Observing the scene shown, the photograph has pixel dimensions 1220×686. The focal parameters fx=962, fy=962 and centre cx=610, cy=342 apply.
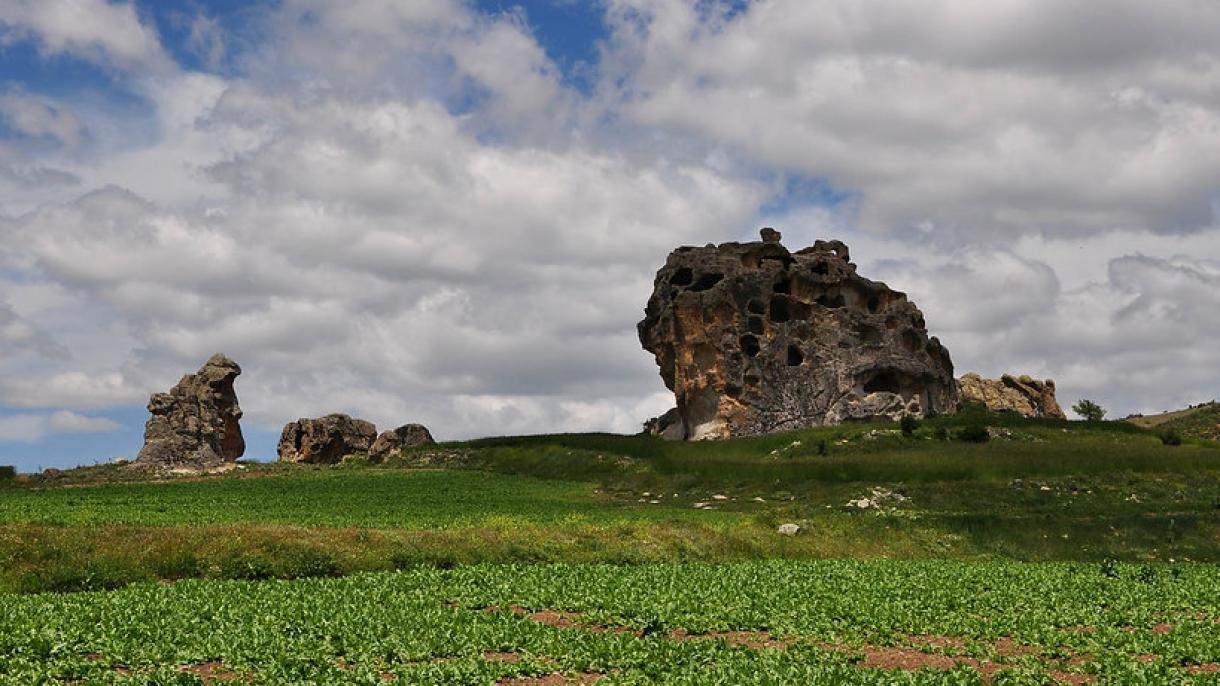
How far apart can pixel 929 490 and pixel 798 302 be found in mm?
56531

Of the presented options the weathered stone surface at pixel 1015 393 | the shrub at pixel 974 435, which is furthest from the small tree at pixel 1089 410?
the shrub at pixel 974 435

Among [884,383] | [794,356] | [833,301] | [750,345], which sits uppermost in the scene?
[833,301]

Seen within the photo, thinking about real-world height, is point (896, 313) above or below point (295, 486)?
above

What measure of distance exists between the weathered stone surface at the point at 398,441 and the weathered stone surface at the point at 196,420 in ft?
56.9

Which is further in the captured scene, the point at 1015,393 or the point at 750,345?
→ the point at 1015,393

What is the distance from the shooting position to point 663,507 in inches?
2484

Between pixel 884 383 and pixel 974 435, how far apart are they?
3225cm

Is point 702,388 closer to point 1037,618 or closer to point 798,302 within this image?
point 798,302

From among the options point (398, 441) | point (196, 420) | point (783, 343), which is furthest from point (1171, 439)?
point (196, 420)

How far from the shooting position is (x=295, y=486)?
75.6 meters

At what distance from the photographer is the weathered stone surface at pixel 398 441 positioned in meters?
121

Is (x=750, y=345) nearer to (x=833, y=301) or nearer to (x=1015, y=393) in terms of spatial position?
(x=833, y=301)

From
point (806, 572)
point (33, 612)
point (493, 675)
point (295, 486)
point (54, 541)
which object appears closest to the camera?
point (493, 675)

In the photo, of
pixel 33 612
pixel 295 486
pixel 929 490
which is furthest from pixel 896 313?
pixel 33 612
